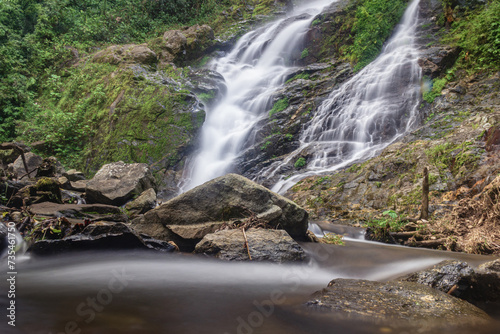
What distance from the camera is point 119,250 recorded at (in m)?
4.31

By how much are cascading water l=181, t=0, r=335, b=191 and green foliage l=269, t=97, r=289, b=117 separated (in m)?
0.59

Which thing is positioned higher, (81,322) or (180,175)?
(81,322)

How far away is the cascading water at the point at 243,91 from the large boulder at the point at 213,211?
748 centimetres

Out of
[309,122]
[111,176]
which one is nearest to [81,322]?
[111,176]

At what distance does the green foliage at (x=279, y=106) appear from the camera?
15234 millimetres

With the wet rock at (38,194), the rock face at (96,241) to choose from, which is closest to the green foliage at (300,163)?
the rock face at (96,241)

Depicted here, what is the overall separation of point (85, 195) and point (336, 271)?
7.24 metres

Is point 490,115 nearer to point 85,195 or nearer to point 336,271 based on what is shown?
point 336,271

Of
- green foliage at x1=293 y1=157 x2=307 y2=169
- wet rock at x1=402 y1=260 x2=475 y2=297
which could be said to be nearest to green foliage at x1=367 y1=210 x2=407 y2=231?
wet rock at x1=402 y1=260 x2=475 y2=297

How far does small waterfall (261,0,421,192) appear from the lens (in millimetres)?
11156

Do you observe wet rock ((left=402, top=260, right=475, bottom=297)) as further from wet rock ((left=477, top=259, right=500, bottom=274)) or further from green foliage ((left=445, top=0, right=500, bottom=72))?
green foliage ((left=445, top=0, right=500, bottom=72))

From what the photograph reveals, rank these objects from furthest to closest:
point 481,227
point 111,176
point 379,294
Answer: point 111,176 → point 481,227 → point 379,294

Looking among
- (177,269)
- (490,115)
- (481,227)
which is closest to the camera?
(177,269)

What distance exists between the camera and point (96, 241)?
424 cm
